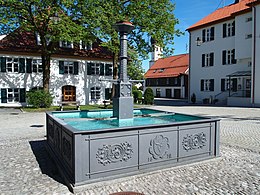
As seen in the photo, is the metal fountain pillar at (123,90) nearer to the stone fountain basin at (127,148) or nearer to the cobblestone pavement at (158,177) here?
the stone fountain basin at (127,148)

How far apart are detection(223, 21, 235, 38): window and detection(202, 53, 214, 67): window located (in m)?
3.01

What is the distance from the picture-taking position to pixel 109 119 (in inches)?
294

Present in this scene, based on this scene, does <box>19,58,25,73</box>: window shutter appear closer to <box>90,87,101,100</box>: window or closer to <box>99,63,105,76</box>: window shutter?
<box>90,87,101,100</box>: window

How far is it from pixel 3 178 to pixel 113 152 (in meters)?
2.46

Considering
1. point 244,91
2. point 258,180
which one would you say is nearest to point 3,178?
point 258,180

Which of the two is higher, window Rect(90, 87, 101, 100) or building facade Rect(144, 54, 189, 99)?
building facade Rect(144, 54, 189, 99)

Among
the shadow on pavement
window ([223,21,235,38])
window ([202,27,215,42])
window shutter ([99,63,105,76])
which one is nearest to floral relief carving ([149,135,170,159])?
the shadow on pavement

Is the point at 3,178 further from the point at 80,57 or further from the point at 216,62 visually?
the point at 216,62

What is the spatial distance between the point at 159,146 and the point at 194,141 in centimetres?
109

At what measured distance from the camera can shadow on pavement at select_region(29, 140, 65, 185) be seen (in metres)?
5.09

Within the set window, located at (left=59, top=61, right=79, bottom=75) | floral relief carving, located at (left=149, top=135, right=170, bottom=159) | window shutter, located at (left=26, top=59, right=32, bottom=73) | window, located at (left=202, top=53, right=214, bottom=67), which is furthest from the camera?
window, located at (left=202, top=53, right=214, bottom=67)

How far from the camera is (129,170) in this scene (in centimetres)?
485

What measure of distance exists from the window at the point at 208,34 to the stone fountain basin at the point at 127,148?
26.3 metres

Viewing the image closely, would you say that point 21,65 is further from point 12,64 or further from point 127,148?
point 127,148
